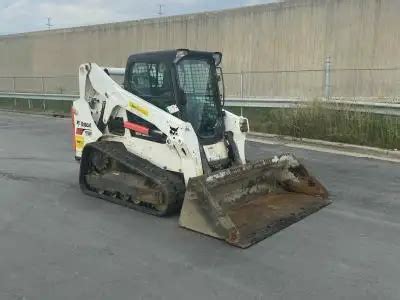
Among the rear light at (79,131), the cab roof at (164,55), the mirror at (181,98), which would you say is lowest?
the rear light at (79,131)

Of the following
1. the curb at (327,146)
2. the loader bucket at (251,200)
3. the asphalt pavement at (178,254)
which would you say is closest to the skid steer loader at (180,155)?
the loader bucket at (251,200)

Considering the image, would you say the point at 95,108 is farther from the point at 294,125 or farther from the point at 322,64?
the point at 322,64

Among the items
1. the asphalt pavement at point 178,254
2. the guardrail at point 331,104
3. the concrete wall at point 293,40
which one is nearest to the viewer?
the asphalt pavement at point 178,254

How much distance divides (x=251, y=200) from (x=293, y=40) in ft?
38.9

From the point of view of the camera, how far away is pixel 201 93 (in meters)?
7.04

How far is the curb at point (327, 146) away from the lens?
10.4 metres

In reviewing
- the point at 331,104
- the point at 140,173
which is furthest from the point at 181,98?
the point at 331,104

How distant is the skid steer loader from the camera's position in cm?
590

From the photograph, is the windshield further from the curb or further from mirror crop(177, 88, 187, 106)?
the curb

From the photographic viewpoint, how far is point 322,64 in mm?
16391

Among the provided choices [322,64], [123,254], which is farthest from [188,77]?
[322,64]

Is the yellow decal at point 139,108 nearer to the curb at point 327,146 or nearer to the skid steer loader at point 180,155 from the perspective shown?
the skid steer loader at point 180,155

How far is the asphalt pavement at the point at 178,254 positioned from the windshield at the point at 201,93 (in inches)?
62.3

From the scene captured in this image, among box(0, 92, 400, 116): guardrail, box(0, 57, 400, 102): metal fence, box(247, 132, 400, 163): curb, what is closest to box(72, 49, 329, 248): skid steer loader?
box(247, 132, 400, 163): curb
